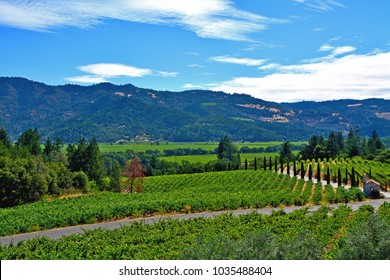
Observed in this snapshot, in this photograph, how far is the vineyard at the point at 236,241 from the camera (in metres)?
13.8

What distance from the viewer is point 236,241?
736 inches

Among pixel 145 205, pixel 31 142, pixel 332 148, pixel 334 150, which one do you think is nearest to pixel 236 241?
pixel 145 205

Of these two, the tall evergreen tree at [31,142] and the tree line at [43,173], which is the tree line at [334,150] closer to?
the tree line at [43,173]

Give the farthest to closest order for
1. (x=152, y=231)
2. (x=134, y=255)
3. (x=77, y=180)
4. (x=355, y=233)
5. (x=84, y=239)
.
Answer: (x=77, y=180) → (x=152, y=231) → (x=84, y=239) → (x=134, y=255) → (x=355, y=233)

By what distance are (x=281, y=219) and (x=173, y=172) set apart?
244 feet

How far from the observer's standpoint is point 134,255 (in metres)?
21.0

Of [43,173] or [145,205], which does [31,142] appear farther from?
[145,205]

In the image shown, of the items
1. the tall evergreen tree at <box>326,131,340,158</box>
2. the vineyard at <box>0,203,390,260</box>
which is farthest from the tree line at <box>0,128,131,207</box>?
the tall evergreen tree at <box>326,131,340,158</box>

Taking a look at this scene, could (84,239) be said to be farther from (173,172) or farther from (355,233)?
(173,172)

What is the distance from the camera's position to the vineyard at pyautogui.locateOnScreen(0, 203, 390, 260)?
13.8 meters

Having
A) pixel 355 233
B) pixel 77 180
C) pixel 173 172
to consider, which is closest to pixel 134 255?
pixel 355 233

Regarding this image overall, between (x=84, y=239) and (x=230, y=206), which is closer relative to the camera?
(x=84, y=239)

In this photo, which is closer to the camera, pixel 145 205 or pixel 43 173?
pixel 145 205

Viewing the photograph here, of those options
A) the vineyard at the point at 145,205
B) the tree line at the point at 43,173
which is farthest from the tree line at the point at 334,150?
the tree line at the point at 43,173
